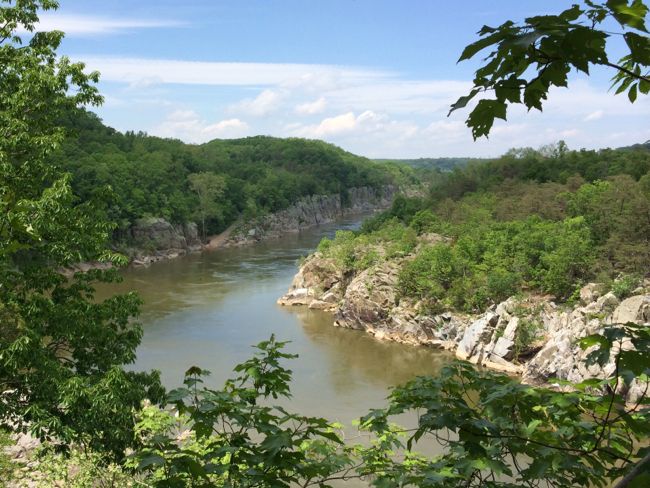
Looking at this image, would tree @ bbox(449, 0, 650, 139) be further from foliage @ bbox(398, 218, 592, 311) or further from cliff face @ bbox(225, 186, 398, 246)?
cliff face @ bbox(225, 186, 398, 246)

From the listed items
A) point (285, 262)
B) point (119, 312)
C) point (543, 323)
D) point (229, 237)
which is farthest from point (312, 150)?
point (119, 312)

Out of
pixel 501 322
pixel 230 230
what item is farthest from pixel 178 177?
pixel 501 322

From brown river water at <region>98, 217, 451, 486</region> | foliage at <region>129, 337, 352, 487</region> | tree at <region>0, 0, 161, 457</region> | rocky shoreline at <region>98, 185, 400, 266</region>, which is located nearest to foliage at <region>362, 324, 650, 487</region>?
foliage at <region>129, 337, 352, 487</region>

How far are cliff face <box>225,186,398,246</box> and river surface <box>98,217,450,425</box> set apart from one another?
17539 millimetres

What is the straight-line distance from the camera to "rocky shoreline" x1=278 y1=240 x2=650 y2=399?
57.9 ft

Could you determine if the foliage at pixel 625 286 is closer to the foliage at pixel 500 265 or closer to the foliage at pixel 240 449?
the foliage at pixel 500 265

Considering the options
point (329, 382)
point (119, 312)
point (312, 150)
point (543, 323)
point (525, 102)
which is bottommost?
point (329, 382)

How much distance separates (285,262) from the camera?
43.2 metres

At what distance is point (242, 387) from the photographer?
6254 mm

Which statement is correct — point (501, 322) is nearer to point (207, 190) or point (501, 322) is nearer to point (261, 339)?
point (261, 339)

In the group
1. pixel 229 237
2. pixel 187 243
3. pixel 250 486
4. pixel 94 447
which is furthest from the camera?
pixel 229 237

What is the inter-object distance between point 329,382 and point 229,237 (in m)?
36.6

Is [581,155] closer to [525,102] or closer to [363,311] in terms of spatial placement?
[363,311]

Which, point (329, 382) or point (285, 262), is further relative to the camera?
point (285, 262)
